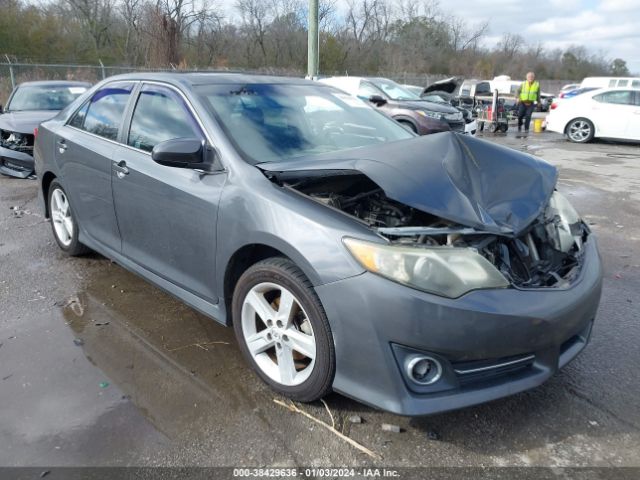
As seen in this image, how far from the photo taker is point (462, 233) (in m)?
2.32

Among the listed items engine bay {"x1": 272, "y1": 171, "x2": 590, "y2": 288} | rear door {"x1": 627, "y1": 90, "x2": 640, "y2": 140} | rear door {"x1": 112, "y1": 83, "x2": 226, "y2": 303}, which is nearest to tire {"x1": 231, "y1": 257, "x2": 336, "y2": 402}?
rear door {"x1": 112, "y1": 83, "x2": 226, "y2": 303}

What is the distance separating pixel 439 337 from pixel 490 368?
12.7 inches

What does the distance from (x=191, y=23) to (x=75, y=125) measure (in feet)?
145

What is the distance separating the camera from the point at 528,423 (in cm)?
247

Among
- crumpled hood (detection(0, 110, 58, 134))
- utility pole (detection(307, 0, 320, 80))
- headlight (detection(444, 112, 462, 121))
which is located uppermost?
utility pole (detection(307, 0, 320, 80))

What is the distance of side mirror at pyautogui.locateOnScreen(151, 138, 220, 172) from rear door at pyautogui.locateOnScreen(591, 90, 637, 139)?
14275mm

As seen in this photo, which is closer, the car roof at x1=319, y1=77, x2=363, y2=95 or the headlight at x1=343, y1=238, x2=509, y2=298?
the headlight at x1=343, y1=238, x2=509, y2=298

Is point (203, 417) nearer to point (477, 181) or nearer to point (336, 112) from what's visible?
point (477, 181)

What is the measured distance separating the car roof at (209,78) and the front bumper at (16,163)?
217 inches

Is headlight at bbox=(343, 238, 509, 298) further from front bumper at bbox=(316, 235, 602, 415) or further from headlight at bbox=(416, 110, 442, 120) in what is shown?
headlight at bbox=(416, 110, 442, 120)

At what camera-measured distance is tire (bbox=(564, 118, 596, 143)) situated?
14.5 meters

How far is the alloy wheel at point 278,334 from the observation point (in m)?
2.49

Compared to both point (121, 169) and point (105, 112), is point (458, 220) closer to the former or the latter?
point (121, 169)

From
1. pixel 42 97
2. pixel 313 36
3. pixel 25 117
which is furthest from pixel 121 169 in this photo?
pixel 313 36
